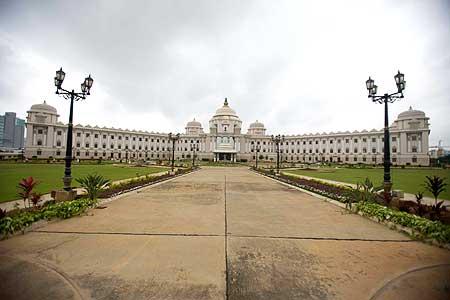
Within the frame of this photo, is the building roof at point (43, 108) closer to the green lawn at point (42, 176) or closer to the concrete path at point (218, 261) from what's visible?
the green lawn at point (42, 176)

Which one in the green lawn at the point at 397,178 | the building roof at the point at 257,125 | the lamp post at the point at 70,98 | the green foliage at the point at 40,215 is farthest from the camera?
the building roof at the point at 257,125

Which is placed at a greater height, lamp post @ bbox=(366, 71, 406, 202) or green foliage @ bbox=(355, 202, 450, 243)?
lamp post @ bbox=(366, 71, 406, 202)

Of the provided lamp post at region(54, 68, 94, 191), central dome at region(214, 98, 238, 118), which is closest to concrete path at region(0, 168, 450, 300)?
lamp post at region(54, 68, 94, 191)

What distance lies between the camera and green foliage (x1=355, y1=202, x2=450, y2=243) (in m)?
5.54

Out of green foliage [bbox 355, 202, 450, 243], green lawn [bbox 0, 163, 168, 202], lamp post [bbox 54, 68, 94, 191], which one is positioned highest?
lamp post [bbox 54, 68, 94, 191]

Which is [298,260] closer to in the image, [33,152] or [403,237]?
[403,237]

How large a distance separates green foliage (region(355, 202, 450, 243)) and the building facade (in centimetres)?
8717

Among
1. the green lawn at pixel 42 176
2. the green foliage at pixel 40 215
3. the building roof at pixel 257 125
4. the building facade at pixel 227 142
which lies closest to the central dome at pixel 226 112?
the building facade at pixel 227 142

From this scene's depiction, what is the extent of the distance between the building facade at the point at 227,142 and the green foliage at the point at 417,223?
87173mm

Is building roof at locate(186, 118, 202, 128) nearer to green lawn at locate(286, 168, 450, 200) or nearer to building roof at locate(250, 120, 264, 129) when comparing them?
building roof at locate(250, 120, 264, 129)

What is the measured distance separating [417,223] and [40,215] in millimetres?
10564

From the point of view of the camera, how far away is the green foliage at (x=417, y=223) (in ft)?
18.2

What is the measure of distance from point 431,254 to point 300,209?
4.64 m

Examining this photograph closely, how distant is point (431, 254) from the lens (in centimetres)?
505
